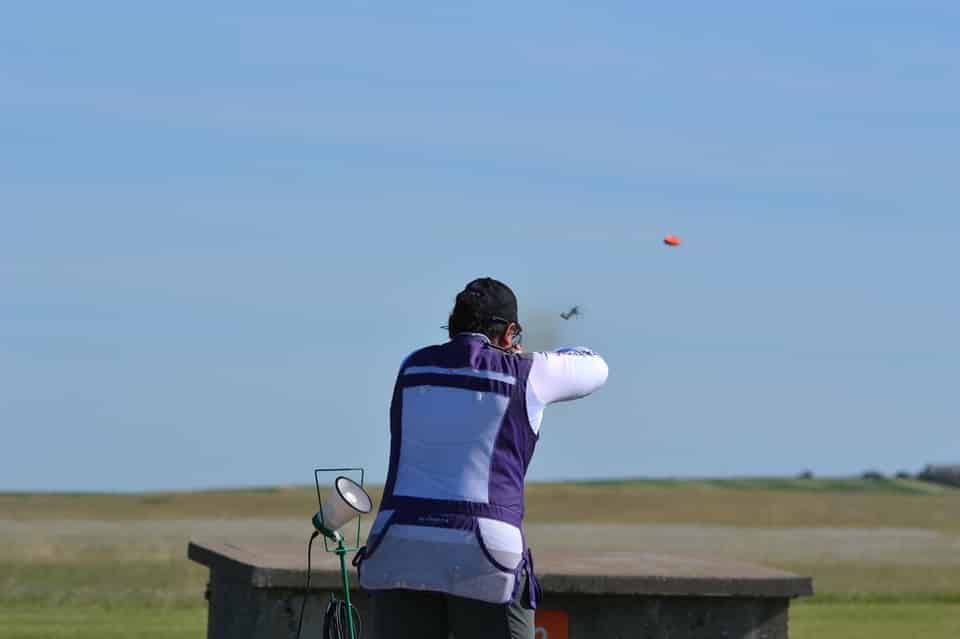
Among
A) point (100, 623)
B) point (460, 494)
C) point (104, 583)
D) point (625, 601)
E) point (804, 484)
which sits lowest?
point (625, 601)

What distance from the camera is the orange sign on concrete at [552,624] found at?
10.1m

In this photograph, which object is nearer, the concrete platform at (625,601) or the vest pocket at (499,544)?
the vest pocket at (499,544)

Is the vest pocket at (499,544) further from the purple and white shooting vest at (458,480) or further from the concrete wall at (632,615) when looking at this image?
the concrete wall at (632,615)

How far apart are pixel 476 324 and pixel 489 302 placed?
0.09m

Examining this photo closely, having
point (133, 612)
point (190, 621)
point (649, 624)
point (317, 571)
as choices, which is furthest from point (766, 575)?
point (133, 612)

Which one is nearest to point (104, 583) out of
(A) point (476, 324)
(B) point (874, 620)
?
(B) point (874, 620)

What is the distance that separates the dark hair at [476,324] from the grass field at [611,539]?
1177 centimetres

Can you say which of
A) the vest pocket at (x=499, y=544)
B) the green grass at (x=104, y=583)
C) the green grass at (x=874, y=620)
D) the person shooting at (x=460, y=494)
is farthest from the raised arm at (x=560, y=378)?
the green grass at (x=104, y=583)

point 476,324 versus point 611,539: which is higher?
point 611,539

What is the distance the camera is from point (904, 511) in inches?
3189

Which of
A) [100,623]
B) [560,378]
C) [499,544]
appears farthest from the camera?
[100,623]

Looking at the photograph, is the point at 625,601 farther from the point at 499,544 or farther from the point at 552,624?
the point at 499,544

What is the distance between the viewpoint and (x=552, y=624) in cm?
1012

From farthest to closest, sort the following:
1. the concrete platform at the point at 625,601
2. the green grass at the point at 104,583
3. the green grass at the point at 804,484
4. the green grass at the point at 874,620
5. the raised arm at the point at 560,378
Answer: the green grass at the point at 804,484 < the green grass at the point at 104,583 < the green grass at the point at 874,620 < the concrete platform at the point at 625,601 < the raised arm at the point at 560,378
